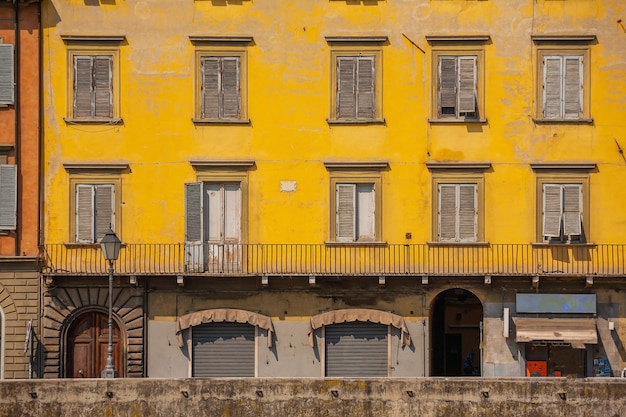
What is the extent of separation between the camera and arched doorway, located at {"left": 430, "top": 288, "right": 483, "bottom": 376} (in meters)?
41.0

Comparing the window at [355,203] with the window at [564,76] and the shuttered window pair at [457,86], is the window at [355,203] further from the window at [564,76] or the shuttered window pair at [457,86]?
the window at [564,76]

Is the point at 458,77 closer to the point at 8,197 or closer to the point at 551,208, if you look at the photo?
the point at 551,208

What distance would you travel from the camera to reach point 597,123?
3694 centimetres

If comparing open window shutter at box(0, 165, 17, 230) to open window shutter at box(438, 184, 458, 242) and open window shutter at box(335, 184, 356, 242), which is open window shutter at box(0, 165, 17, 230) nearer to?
open window shutter at box(335, 184, 356, 242)

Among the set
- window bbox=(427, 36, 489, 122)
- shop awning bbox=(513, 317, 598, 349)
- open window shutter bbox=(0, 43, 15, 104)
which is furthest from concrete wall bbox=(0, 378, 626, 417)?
open window shutter bbox=(0, 43, 15, 104)

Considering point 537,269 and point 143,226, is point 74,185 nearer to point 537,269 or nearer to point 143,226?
point 143,226

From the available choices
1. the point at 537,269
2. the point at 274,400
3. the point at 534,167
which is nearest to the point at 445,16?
the point at 534,167

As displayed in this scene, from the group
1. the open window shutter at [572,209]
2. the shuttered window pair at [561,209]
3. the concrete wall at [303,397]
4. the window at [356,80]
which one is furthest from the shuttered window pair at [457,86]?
the concrete wall at [303,397]

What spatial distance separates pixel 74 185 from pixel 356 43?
787 cm

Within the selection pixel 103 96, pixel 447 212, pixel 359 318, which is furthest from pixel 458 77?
pixel 103 96

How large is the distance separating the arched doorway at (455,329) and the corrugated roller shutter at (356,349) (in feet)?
12.9

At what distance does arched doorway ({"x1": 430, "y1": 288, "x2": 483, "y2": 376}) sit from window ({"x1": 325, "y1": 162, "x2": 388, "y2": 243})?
4678 mm

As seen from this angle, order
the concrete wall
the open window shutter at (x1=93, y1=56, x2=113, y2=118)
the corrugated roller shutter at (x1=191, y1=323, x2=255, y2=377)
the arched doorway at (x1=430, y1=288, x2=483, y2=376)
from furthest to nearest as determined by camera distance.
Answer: the arched doorway at (x1=430, y1=288, x2=483, y2=376), the open window shutter at (x1=93, y1=56, x2=113, y2=118), the corrugated roller shutter at (x1=191, y1=323, x2=255, y2=377), the concrete wall

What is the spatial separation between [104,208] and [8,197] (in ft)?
7.79
